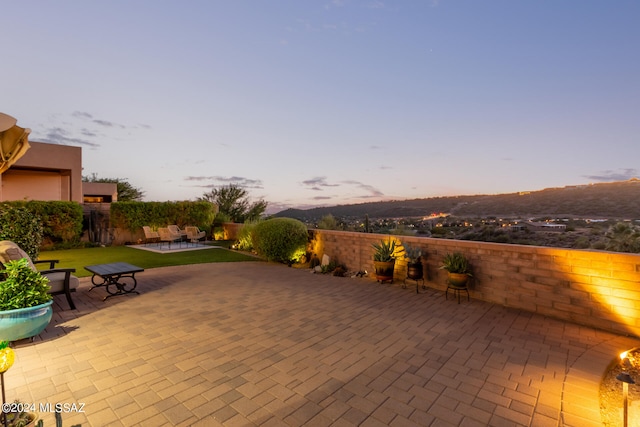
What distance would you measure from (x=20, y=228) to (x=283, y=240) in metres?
8.10

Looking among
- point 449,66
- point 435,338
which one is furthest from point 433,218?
point 435,338

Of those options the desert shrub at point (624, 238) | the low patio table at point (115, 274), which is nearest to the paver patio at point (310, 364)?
the low patio table at point (115, 274)

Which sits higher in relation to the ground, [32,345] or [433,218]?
[433,218]

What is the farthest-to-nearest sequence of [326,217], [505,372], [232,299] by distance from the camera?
[326,217] < [232,299] < [505,372]

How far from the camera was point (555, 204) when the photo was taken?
11.3 m

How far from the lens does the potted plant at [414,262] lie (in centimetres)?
626

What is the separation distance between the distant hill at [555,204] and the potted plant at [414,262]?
590cm

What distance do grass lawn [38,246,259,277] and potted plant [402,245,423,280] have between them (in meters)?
5.95

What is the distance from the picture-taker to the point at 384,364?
10.6 ft

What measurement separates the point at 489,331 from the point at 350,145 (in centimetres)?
1163

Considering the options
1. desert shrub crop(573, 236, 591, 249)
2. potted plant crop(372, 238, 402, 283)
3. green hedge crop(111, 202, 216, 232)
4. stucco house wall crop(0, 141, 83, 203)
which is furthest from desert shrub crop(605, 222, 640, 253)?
stucco house wall crop(0, 141, 83, 203)

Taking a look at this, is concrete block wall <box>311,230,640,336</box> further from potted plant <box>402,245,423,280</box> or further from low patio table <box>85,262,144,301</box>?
low patio table <box>85,262,144,301</box>

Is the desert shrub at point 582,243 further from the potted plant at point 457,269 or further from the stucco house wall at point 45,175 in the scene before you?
the stucco house wall at point 45,175

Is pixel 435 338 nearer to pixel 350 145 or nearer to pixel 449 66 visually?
pixel 449 66
